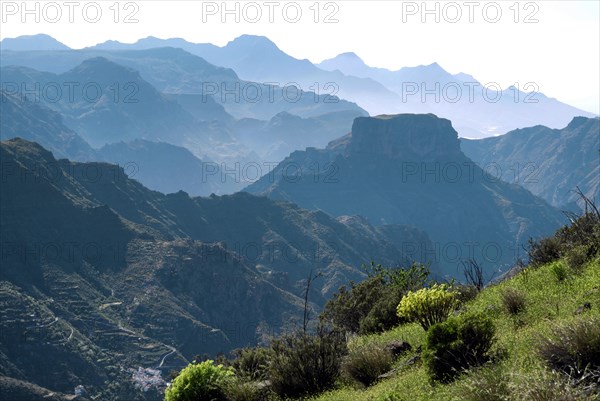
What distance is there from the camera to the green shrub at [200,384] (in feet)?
43.5

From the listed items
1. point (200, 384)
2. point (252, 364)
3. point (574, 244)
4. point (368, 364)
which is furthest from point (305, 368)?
point (574, 244)

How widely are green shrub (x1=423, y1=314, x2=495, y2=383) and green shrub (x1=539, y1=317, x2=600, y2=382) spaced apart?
1687 mm

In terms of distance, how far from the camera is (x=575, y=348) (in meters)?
8.95

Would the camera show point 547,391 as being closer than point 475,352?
Yes

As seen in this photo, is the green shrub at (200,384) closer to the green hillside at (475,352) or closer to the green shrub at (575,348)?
the green hillside at (475,352)

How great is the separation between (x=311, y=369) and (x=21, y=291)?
471 ft

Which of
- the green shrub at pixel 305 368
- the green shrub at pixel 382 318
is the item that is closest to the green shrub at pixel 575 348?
the green shrub at pixel 305 368

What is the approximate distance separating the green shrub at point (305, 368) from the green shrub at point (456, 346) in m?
3.61

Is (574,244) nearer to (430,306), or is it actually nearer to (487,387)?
(430,306)

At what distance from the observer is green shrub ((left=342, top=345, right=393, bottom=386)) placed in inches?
527

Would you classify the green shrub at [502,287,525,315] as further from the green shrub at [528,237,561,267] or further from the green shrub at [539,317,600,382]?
the green shrub at [528,237,561,267]

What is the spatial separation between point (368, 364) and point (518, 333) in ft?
11.2

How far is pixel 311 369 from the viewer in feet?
46.3

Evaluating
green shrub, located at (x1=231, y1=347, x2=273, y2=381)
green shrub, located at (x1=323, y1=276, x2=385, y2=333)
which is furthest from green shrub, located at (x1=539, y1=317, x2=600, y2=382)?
green shrub, located at (x1=323, y1=276, x2=385, y2=333)
